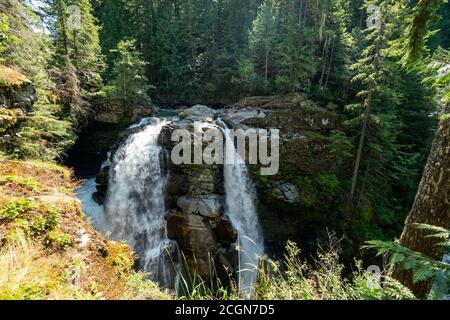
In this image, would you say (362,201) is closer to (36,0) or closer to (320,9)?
(320,9)

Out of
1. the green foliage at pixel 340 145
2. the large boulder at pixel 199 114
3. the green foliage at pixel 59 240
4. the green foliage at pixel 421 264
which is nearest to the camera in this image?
the green foliage at pixel 421 264

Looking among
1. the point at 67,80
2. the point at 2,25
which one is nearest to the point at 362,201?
the point at 2,25

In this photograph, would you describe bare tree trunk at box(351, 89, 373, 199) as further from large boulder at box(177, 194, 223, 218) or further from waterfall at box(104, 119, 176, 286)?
waterfall at box(104, 119, 176, 286)

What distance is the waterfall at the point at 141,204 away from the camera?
1273 cm

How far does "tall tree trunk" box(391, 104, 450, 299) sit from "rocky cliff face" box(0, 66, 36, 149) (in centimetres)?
1152

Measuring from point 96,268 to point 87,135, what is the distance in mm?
20948

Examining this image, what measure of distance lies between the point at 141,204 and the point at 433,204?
1328 centimetres

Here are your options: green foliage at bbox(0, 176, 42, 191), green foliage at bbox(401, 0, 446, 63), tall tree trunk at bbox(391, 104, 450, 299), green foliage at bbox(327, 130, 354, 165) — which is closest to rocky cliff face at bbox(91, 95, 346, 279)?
green foliage at bbox(327, 130, 354, 165)

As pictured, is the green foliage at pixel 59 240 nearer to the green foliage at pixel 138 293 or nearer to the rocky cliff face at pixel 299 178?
the green foliage at pixel 138 293

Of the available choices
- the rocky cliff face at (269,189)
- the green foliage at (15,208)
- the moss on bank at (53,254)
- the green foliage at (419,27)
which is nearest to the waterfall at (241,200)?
the rocky cliff face at (269,189)

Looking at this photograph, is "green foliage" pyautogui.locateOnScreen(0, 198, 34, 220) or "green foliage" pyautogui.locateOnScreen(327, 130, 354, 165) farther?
"green foliage" pyautogui.locateOnScreen(327, 130, 354, 165)

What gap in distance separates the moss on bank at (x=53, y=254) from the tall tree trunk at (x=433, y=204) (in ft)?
11.3

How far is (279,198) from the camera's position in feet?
52.4

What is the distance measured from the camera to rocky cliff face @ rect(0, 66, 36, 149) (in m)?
9.09
